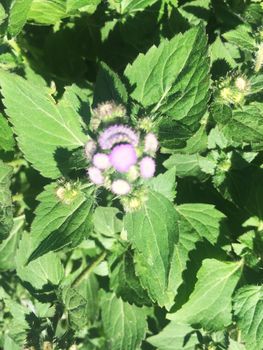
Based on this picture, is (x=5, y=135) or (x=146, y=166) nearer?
(x=146, y=166)

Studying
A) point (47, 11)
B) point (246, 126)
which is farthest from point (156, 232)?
point (47, 11)

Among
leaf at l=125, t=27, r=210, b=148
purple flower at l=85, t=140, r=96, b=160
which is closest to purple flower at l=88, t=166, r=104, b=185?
purple flower at l=85, t=140, r=96, b=160

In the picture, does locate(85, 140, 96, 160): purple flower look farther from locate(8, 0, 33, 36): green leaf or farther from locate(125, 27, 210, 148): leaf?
locate(8, 0, 33, 36): green leaf

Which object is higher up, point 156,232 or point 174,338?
point 156,232

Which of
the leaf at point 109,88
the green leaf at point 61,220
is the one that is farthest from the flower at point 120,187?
the leaf at point 109,88

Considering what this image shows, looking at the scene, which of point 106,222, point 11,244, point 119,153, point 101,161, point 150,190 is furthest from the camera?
point 11,244

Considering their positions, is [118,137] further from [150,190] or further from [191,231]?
[191,231]

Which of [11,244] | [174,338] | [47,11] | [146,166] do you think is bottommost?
[174,338]

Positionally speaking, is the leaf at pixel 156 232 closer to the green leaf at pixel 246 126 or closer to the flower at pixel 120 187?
the flower at pixel 120 187
